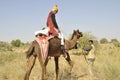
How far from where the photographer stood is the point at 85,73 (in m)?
14.5

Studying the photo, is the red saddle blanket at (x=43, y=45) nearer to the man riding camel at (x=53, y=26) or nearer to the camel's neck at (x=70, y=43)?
the man riding camel at (x=53, y=26)

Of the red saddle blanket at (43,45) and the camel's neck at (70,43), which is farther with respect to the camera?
the camel's neck at (70,43)

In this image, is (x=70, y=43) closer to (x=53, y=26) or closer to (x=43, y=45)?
(x=53, y=26)

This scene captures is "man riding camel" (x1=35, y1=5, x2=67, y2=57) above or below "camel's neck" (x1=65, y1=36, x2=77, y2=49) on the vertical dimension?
above

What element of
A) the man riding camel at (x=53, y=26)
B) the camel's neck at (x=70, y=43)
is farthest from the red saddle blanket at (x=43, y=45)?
the camel's neck at (x=70, y=43)

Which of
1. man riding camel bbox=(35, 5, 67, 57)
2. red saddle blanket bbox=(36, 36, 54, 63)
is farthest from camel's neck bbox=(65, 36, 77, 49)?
red saddle blanket bbox=(36, 36, 54, 63)

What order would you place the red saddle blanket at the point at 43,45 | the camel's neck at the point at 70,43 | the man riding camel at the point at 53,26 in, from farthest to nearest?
the camel's neck at the point at 70,43 → the man riding camel at the point at 53,26 → the red saddle blanket at the point at 43,45

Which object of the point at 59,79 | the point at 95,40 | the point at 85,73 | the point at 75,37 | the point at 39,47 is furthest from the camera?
the point at 95,40

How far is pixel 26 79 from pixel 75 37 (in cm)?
389

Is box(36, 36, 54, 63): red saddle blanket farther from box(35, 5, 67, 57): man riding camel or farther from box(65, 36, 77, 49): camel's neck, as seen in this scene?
box(65, 36, 77, 49): camel's neck

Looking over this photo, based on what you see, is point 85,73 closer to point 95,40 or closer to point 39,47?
point 39,47

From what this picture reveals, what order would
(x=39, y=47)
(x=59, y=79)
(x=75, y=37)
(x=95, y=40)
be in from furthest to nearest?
(x=95, y=40), (x=75, y=37), (x=59, y=79), (x=39, y=47)

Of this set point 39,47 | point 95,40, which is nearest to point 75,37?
point 39,47

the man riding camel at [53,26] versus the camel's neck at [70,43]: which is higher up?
the man riding camel at [53,26]
